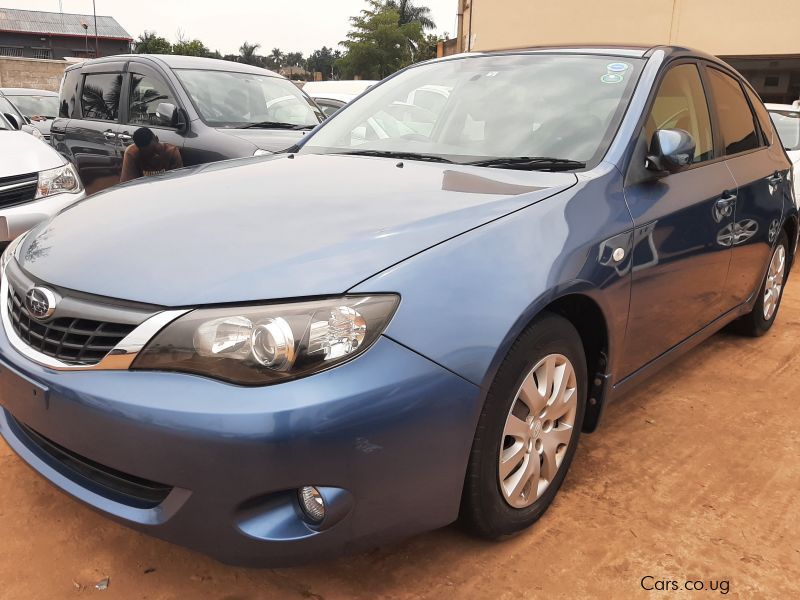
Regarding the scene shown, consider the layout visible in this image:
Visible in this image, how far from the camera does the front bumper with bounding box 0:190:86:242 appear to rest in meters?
4.27

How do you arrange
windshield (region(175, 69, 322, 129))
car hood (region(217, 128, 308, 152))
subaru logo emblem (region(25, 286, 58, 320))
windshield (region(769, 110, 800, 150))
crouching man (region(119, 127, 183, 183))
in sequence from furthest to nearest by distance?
windshield (region(769, 110, 800, 150))
windshield (region(175, 69, 322, 129))
car hood (region(217, 128, 308, 152))
crouching man (region(119, 127, 183, 183))
subaru logo emblem (region(25, 286, 58, 320))

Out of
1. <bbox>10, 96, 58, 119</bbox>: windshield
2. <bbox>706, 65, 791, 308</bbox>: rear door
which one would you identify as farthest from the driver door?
<bbox>10, 96, 58, 119</bbox>: windshield

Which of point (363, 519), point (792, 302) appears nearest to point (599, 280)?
point (363, 519)

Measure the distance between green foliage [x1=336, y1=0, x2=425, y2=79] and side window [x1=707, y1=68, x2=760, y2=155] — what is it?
52159 millimetres

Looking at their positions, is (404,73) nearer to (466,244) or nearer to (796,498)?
(466,244)

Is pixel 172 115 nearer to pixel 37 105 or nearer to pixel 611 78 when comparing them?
pixel 611 78

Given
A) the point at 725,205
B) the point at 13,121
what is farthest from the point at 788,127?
the point at 13,121

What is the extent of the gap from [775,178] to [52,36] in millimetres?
77527

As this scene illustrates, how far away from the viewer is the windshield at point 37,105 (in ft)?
40.9

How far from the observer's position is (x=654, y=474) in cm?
271

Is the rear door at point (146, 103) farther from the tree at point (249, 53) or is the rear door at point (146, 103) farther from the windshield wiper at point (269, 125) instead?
the tree at point (249, 53)

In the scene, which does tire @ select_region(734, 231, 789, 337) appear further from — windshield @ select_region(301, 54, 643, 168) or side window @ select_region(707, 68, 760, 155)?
windshield @ select_region(301, 54, 643, 168)

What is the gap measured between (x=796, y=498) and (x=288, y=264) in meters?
2.04

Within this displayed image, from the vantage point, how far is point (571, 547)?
2238 millimetres
